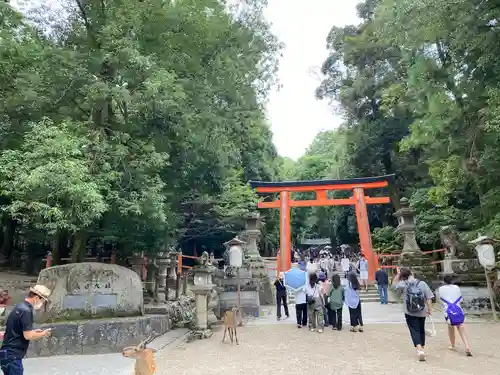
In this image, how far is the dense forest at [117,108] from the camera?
8633 millimetres

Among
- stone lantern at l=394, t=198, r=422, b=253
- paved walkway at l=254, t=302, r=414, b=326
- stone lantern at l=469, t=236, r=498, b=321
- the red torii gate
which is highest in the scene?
the red torii gate

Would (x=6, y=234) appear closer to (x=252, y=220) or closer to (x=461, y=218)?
(x=252, y=220)

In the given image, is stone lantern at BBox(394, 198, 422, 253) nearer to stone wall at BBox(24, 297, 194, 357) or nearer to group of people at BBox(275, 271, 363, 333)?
group of people at BBox(275, 271, 363, 333)

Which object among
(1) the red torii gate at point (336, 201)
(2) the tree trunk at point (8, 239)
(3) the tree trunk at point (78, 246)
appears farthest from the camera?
(2) the tree trunk at point (8, 239)

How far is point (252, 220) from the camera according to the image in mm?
16969

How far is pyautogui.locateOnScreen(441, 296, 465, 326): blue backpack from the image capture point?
641 centimetres

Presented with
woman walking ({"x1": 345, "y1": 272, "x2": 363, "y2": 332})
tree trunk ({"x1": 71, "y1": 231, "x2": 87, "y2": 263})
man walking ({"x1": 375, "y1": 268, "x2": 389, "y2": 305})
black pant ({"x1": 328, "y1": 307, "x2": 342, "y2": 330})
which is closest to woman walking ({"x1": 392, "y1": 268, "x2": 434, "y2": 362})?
woman walking ({"x1": 345, "y1": 272, "x2": 363, "y2": 332})

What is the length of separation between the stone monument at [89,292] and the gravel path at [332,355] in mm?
1836

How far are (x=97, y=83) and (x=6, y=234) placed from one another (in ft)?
49.6

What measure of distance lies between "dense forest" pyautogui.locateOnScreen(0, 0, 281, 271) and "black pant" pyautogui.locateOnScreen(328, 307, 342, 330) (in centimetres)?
491

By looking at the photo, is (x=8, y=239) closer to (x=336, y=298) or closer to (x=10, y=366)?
(x=336, y=298)

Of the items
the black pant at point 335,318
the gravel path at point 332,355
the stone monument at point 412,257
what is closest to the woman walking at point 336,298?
the black pant at point 335,318

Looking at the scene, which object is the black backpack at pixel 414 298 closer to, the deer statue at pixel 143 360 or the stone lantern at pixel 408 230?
the deer statue at pixel 143 360

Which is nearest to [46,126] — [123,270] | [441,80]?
[123,270]
